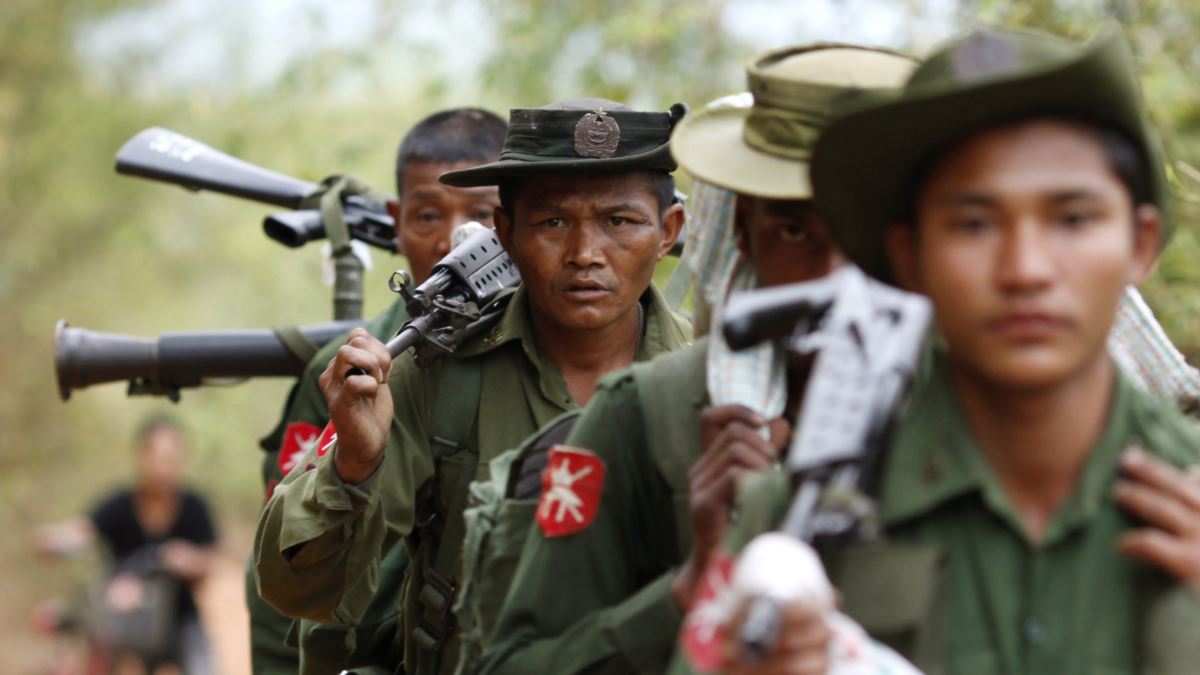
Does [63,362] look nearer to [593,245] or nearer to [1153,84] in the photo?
[593,245]

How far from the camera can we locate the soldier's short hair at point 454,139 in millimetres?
6324

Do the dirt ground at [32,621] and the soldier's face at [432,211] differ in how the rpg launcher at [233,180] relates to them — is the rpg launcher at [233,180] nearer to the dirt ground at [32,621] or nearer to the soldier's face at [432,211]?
the soldier's face at [432,211]

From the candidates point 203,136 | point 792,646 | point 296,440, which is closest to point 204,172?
point 296,440

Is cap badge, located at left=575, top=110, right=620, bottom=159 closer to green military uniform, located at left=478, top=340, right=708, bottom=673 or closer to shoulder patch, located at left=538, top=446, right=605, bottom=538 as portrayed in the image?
green military uniform, located at left=478, top=340, right=708, bottom=673

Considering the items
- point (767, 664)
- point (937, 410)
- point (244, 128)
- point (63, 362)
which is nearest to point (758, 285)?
point (937, 410)

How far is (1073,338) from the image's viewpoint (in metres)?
2.46

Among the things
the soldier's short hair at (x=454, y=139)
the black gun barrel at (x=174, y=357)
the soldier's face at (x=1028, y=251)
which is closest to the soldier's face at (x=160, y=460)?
the black gun barrel at (x=174, y=357)

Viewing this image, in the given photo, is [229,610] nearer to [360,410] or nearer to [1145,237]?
[360,410]

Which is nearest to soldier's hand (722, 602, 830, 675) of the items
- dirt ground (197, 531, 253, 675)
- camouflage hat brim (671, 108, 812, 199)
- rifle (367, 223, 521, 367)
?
camouflage hat brim (671, 108, 812, 199)

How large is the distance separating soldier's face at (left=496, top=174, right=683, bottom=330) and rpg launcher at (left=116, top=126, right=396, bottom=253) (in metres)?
2.13

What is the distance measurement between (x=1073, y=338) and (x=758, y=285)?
91 centimetres

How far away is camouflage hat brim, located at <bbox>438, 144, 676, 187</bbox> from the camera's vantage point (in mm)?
4574

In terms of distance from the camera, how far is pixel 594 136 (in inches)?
183

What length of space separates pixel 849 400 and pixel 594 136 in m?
2.31
